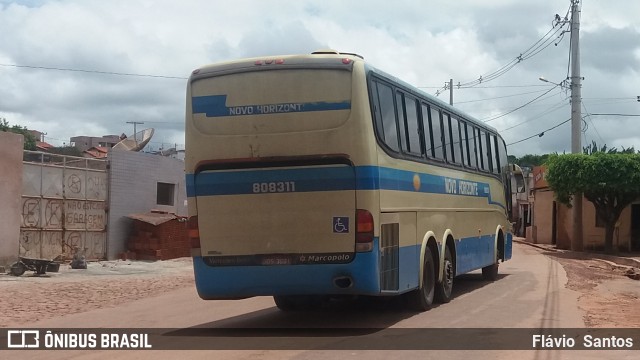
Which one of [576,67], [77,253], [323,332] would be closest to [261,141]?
[323,332]

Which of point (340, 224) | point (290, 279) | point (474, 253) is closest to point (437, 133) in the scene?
point (474, 253)

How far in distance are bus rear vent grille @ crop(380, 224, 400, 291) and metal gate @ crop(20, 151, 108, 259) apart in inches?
551

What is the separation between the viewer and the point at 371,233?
8.91 metres

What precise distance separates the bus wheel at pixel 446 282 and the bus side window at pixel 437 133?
1684 mm

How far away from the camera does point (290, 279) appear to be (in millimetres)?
9055

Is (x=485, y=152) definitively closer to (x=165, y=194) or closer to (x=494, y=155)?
(x=494, y=155)

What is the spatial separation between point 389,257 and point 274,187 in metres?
1.88

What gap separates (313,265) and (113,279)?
10734 mm

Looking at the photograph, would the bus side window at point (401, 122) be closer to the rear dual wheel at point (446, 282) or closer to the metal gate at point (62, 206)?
the rear dual wheel at point (446, 282)

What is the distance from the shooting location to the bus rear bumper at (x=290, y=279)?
889 centimetres

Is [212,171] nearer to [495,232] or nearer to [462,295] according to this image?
[462,295]

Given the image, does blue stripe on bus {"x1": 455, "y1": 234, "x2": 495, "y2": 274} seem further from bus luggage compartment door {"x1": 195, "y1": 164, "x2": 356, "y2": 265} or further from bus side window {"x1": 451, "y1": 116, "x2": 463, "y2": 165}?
bus luggage compartment door {"x1": 195, "y1": 164, "x2": 356, "y2": 265}

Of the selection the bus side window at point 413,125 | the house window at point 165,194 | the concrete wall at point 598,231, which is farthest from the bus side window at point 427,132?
the concrete wall at point 598,231

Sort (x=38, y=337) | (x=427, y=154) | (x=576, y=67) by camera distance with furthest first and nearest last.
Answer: (x=576, y=67), (x=427, y=154), (x=38, y=337)
